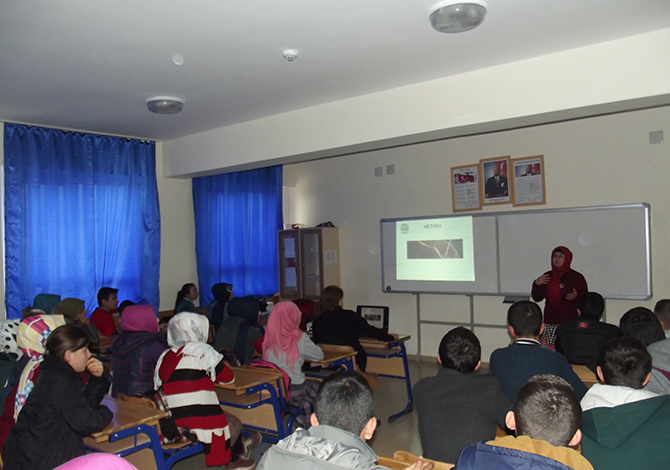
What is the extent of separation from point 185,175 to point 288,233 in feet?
5.83

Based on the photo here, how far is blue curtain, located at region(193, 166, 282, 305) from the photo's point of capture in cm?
724

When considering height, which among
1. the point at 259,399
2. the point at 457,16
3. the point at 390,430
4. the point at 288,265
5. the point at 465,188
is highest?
the point at 457,16

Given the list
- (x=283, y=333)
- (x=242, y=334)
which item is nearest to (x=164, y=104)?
(x=242, y=334)

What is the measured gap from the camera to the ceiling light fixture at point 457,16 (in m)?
3.06

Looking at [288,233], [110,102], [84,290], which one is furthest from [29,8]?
[288,233]

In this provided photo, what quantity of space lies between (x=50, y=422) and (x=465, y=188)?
5203mm

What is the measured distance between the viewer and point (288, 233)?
7.94 m

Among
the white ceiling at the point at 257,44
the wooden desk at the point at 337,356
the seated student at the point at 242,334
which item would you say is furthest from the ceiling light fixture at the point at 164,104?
the wooden desk at the point at 337,356

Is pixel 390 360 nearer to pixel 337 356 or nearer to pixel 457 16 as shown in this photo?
pixel 337 356

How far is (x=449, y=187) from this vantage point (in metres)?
6.76

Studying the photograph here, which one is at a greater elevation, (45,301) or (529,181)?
(529,181)

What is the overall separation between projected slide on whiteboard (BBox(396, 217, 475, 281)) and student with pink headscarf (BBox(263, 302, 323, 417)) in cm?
284

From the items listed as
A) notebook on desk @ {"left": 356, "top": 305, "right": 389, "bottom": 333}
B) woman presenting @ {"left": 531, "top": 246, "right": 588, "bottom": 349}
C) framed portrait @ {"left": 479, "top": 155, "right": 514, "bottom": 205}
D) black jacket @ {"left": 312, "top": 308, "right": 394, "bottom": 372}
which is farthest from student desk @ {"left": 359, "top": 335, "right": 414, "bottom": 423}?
framed portrait @ {"left": 479, "top": 155, "right": 514, "bottom": 205}

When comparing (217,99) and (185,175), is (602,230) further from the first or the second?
(185,175)
